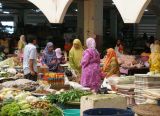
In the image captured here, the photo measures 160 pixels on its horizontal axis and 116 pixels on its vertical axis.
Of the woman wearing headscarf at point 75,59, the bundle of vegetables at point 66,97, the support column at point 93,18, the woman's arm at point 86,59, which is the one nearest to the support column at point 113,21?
the support column at point 93,18

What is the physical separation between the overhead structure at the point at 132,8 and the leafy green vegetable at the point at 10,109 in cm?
534

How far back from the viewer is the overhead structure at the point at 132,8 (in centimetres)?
979

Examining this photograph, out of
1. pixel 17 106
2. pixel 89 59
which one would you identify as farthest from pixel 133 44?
pixel 17 106

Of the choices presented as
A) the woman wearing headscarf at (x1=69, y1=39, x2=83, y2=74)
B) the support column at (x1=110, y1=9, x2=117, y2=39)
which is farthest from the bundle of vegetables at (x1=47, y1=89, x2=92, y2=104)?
the support column at (x1=110, y1=9, x2=117, y2=39)

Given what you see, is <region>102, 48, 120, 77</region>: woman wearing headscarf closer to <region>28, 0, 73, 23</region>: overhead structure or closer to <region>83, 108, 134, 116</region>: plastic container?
<region>83, 108, 134, 116</region>: plastic container

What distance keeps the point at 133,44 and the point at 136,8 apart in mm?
12621

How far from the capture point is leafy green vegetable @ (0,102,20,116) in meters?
4.91

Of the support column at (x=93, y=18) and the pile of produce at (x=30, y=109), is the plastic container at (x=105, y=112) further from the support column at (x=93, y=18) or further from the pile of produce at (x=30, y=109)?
the support column at (x=93, y=18)

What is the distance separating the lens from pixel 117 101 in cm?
461

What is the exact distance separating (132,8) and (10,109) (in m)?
5.70

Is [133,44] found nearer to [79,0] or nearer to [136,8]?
[79,0]

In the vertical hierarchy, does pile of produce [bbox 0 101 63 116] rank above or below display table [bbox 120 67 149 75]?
above

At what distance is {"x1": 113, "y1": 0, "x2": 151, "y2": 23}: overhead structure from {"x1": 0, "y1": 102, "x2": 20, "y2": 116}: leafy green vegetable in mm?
5344

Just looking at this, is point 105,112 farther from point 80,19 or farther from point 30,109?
point 80,19
